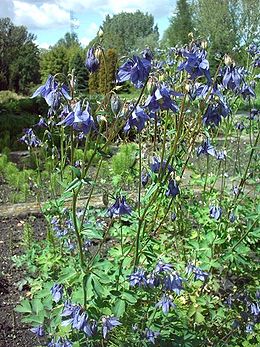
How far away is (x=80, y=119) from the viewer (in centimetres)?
180

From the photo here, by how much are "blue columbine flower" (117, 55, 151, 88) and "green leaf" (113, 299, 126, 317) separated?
3.09ft

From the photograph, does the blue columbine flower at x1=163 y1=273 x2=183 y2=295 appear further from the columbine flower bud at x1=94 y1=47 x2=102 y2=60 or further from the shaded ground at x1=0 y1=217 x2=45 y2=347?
the shaded ground at x1=0 y1=217 x2=45 y2=347


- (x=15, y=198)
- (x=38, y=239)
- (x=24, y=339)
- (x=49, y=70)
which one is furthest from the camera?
(x=49, y=70)

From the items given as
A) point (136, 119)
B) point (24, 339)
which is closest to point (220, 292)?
point (24, 339)

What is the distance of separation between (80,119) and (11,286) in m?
2.39

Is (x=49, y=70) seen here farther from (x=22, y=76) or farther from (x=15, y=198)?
(x=15, y=198)

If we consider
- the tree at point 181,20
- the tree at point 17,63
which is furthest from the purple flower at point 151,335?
the tree at point 181,20

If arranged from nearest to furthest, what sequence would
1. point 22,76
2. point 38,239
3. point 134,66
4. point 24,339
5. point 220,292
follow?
point 134,66 → point 24,339 → point 220,292 → point 38,239 → point 22,76

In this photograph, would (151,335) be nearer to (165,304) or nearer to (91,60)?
(165,304)

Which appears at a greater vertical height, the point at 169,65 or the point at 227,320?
the point at 169,65

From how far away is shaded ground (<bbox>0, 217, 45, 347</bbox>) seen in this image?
326 centimetres

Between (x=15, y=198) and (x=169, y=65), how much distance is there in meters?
2.34

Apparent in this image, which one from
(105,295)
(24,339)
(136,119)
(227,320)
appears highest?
(136,119)

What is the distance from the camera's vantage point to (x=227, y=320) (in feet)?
9.58
